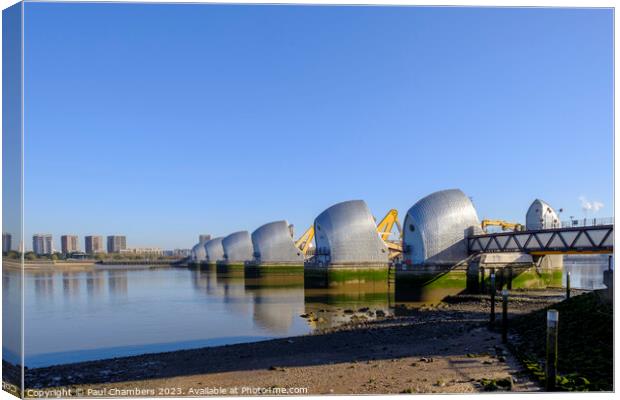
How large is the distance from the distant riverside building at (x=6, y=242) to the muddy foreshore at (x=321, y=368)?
7.42ft

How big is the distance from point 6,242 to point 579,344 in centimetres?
1023

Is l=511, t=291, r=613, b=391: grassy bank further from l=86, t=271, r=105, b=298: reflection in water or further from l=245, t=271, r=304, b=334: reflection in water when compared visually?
l=86, t=271, r=105, b=298: reflection in water

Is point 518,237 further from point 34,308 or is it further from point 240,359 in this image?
point 34,308

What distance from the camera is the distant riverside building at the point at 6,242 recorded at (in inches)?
306

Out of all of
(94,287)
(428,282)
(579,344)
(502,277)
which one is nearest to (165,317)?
(428,282)

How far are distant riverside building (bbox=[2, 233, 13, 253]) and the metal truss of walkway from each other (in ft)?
77.7

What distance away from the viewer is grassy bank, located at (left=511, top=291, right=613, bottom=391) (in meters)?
8.66

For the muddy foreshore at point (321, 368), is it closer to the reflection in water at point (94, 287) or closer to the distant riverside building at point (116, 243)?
the reflection in water at point (94, 287)

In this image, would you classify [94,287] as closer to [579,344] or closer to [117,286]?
[117,286]

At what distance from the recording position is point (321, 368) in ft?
36.6

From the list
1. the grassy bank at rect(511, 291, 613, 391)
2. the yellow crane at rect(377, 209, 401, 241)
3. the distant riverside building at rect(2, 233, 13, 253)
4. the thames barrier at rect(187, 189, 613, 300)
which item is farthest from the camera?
the yellow crane at rect(377, 209, 401, 241)

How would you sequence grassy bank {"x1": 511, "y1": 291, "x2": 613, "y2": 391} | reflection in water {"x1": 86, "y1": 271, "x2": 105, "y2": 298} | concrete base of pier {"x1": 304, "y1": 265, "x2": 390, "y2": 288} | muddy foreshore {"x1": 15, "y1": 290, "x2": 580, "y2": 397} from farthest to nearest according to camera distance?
reflection in water {"x1": 86, "y1": 271, "x2": 105, "y2": 298}, concrete base of pier {"x1": 304, "y1": 265, "x2": 390, "y2": 288}, muddy foreshore {"x1": 15, "y1": 290, "x2": 580, "y2": 397}, grassy bank {"x1": 511, "y1": 291, "x2": 613, "y2": 391}
